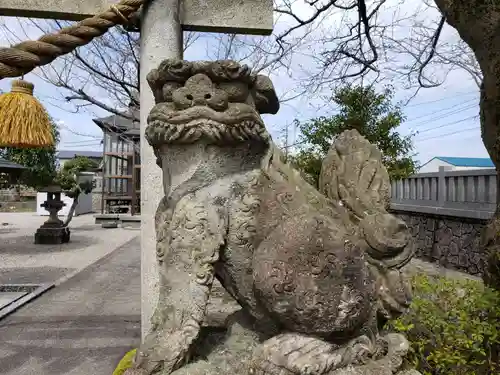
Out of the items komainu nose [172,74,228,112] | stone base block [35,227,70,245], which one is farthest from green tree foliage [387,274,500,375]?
stone base block [35,227,70,245]

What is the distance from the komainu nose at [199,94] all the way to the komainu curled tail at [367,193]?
48cm

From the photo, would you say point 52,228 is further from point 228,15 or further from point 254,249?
point 254,249

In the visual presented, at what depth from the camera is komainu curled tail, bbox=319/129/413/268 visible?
137 centimetres

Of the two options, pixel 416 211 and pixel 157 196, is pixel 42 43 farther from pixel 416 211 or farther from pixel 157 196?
pixel 416 211

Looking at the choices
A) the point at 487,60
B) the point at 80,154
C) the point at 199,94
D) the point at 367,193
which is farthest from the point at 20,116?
the point at 80,154

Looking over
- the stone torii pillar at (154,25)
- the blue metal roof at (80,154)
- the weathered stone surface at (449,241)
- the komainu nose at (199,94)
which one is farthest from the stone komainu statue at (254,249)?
the blue metal roof at (80,154)

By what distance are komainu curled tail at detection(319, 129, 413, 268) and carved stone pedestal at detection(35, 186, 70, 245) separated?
9.15 m

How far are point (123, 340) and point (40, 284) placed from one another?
2.47m

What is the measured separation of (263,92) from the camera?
1422mm

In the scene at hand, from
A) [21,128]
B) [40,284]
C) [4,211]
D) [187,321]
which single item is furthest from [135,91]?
[4,211]

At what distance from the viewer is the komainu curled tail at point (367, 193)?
137 centimetres

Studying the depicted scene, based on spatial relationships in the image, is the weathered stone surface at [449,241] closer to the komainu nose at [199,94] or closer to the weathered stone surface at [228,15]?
the weathered stone surface at [228,15]

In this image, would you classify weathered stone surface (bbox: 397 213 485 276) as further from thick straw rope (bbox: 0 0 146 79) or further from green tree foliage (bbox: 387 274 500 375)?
thick straw rope (bbox: 0 0 146 79)

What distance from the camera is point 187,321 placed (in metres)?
1.24
